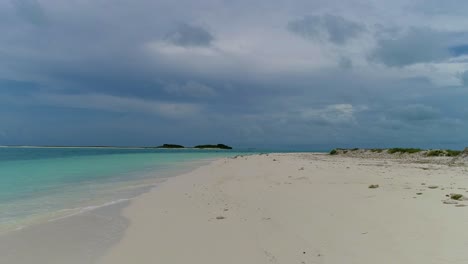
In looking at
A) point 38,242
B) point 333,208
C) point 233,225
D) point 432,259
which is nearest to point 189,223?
point 233,225

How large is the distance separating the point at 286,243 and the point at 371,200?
177 inches

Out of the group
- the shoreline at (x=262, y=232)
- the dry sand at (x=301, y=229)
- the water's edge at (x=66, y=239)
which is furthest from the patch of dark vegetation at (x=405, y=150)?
the water's edge at (x=66, y=239)

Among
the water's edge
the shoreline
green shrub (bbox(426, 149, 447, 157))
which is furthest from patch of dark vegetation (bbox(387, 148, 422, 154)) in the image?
the water's edge

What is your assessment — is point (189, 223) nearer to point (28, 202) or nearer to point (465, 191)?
point (28, 202)

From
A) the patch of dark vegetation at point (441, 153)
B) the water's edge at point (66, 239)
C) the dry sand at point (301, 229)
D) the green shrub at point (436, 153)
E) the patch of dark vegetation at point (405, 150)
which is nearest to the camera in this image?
the dry sand at point (301, 229)

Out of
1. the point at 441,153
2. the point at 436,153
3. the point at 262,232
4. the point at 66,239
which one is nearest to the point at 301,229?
the point at 262,232

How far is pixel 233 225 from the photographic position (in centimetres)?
721

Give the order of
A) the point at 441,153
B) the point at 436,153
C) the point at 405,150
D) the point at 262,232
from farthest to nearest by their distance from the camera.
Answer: the point at 405,150 < the point at 436,153 < the point at 441,153 < the point at 262,232

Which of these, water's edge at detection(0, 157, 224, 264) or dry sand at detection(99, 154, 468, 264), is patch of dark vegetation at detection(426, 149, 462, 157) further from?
water's edge at detection(0, 157, 224, 264)

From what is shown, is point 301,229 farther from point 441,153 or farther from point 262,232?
point 441,153

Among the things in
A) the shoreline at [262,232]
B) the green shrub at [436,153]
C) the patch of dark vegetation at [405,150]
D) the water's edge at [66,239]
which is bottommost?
the water's edge at [66,239]

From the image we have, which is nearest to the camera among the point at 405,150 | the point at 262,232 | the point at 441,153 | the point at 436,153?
the point at 262,232

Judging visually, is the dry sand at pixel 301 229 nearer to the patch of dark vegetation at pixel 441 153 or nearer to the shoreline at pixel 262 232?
the shoreline at pixel 262 232

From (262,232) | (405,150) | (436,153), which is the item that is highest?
(405,150)
